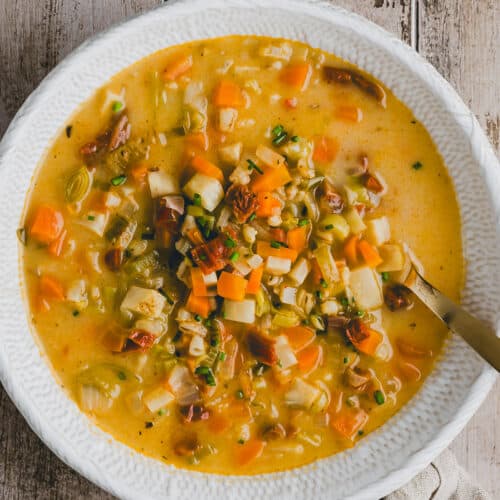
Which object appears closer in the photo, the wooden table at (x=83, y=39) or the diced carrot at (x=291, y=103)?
the diced carrot at (x=291, y=103)

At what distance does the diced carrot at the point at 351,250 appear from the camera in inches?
127

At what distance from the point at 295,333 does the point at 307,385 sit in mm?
262

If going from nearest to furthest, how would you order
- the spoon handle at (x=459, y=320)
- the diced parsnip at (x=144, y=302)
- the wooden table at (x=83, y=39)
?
1. the spoon handle at (x=459, y=320)
2. the diced parsnip at (x=144, y=302)
3. the wooden table at (x=83, y=39)

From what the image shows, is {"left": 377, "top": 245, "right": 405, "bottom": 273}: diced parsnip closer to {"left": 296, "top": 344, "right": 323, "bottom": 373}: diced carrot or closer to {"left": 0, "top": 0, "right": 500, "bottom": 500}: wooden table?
{"left": 296, "top": 344, "right": 323, "bottom": 373}: diced carrot

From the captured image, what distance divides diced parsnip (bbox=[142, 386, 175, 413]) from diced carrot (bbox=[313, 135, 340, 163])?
4.49ft

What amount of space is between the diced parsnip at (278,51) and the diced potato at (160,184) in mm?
775

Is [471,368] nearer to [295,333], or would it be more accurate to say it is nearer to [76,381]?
[295,333]

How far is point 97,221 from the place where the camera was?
320 centimetres

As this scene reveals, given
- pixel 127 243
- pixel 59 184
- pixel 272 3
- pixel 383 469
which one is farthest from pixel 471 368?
pixel 59 184

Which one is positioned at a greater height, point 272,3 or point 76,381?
point 272,3

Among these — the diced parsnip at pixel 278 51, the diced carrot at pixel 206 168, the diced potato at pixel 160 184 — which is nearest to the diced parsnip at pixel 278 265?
the diced carrot at pixel 206 168

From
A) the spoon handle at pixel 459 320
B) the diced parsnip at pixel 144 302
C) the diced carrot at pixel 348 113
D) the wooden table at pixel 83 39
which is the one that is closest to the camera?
the spoon handle at pixel 459 320

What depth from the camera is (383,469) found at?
326 centimetres

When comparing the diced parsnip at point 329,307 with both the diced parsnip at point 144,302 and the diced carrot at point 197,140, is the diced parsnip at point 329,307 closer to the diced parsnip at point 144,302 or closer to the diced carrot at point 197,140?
the diced parsnip at point 144,302
